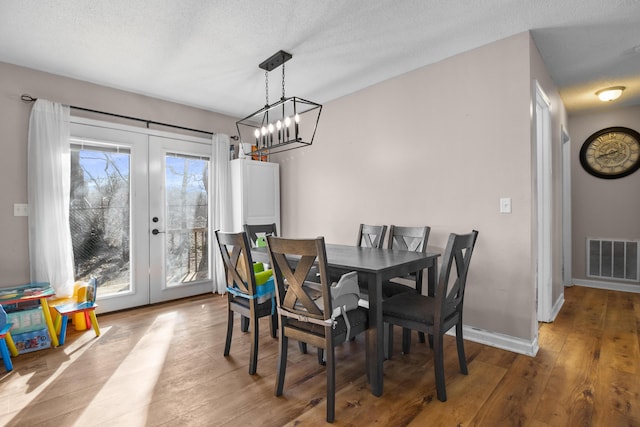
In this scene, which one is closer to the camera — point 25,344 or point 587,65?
point 25,344

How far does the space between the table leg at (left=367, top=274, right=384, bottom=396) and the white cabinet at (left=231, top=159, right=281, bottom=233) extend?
105 inches

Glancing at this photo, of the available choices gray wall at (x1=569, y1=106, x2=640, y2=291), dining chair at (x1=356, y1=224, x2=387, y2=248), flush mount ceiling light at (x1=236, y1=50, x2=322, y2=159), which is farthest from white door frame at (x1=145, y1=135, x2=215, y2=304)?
gray wall at (x1=569, y1=106, x2=640, y2=291)

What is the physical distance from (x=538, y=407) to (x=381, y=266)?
1131 mm

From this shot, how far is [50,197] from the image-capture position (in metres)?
2.96

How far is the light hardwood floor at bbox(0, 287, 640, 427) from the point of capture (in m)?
1.68

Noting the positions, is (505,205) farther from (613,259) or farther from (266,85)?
(613,259)

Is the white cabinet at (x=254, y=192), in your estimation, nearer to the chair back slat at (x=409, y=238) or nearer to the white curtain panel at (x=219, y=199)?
the white curtain panel at (x=219, y=199)

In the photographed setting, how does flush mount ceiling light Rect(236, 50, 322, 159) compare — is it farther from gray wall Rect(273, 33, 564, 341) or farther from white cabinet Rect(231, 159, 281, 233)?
gray wall Rect(273, 33, 564, 341)

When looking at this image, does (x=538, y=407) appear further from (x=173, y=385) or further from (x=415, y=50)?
(x=415, y=50)

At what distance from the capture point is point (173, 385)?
201 cm

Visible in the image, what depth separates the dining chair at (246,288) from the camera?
2.13 m

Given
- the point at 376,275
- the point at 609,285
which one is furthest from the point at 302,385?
the point at 609,285

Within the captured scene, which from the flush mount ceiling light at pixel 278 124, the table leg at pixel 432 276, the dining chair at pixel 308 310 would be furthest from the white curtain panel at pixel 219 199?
the table leg at pixel 432 276

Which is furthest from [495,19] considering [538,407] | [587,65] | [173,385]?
[173,385]
